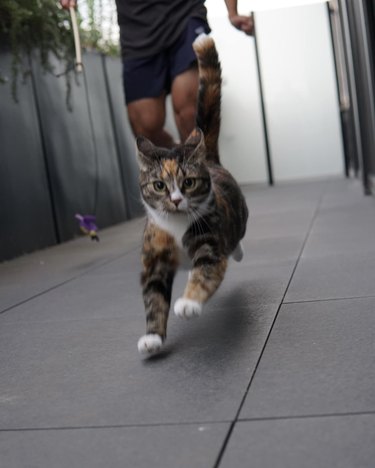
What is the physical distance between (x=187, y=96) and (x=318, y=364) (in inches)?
72.2

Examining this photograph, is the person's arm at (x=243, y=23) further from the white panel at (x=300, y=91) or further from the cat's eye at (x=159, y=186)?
the white panel at (x=300, y=91)

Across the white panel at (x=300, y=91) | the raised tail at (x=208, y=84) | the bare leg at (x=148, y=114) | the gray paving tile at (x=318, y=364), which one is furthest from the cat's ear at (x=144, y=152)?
the white panel at (x=300, y=91)

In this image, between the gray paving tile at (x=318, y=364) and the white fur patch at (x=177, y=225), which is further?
the white fur patch at (x=177, y=225)

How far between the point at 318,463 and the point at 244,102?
8.04 meters

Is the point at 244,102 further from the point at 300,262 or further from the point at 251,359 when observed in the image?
the point at 251,359

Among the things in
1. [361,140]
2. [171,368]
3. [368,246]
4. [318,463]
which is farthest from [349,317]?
[361,140]

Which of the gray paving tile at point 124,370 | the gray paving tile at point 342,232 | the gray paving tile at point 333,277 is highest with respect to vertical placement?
the gray paving tile at point 124,370

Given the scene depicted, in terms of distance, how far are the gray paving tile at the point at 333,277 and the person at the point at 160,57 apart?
0.86 meters

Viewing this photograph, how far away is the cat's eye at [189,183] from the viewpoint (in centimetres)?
191

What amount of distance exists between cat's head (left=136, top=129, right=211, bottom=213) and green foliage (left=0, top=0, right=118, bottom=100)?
2406mm

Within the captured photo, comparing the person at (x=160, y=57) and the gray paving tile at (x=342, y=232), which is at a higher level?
the person at (x=160, y=57)

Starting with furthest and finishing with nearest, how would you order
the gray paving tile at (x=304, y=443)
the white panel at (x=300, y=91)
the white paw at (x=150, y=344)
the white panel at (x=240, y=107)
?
1. the white panel at (x=240, y=107)
2. the white panel at (x=300, y=91)
3. the white paw at (x=150, y=344)
4. the gray paving tile at (x=304, y=443)

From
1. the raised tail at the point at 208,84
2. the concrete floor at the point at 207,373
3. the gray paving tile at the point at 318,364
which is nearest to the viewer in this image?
the concrete floor at the point at 207,373

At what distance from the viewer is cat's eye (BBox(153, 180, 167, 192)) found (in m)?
1.90
